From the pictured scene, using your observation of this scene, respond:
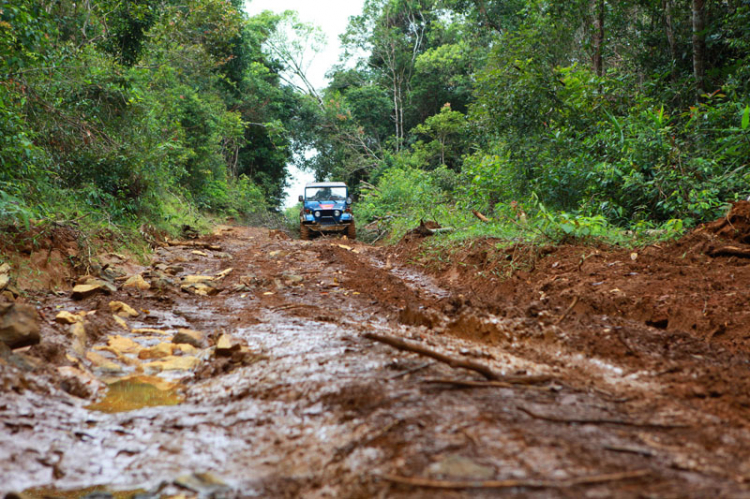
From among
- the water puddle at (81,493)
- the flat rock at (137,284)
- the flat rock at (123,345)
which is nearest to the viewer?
the water puddle at (81,493)

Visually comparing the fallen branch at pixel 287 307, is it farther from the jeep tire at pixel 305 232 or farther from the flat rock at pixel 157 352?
the jeep tire at pixel 305 232

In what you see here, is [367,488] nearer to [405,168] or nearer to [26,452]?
[26,452]

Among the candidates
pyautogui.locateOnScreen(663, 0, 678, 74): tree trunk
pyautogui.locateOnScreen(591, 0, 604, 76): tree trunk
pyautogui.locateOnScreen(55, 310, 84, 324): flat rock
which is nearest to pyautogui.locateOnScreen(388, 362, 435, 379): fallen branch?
pyautogui.locateOnScreen(55, 310, 84, 324): flat rock

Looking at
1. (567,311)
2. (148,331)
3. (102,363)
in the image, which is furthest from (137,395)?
(567,311)

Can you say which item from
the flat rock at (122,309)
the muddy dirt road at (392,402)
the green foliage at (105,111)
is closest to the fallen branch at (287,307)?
the muddy dirt road at (392,402)

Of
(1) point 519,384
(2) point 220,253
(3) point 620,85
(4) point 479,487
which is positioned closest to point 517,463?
(4) point 479,487

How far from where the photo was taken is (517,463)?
5.32 feet

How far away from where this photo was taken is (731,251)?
4949mm

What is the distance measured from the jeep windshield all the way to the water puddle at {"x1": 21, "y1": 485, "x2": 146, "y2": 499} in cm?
1573

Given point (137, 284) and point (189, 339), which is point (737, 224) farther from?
point (137, 284)

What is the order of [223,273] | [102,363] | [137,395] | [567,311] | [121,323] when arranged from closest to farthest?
[137,395] < [102,363] < [567,311] < [121,323] < [223,273]

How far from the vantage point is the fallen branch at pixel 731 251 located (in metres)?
4.85

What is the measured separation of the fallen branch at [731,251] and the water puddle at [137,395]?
17.3 feet

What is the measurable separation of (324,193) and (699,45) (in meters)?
11.9
